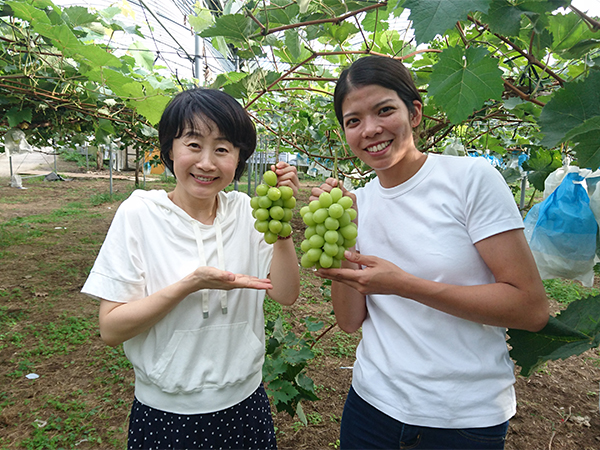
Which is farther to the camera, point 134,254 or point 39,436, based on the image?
point 39,436

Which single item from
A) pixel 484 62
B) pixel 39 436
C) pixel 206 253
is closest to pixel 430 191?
pixel 484 62

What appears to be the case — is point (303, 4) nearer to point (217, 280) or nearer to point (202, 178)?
point (202, 178)

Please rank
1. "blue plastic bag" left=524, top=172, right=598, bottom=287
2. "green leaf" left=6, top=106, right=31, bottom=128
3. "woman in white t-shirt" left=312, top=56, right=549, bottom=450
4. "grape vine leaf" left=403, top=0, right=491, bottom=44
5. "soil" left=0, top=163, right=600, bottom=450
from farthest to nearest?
"green leaf" left=6, top=106, right=31, bottom=128
"soil" left=0, top=163, right=600, bottom=450
"blue plastic bag" left=524, top=172, right=598, bottom=287
"woman in white t-shirt" left=312, top=56, right=549, bottom=450
"grape vine leaf" left=403, top=0, right=491, bottom=44

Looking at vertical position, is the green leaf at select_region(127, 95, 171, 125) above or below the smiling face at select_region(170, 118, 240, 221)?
above

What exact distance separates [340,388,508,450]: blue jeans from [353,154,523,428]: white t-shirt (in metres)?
0.03

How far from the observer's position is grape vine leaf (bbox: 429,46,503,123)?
43.4 inches

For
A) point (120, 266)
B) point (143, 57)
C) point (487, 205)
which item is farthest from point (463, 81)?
point (143, 57)

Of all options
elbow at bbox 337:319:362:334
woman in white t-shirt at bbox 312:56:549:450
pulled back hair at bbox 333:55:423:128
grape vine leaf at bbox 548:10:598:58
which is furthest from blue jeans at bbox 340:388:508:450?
grape vine leaf at bbox 548:10:598:58

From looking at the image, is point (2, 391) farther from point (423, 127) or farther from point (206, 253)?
point (423, 127)

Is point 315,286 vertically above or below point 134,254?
below

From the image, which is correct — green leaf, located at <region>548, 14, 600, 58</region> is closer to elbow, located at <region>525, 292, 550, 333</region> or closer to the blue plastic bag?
the blue plastic bag

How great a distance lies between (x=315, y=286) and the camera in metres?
5.82

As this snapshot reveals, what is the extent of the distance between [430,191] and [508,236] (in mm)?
254

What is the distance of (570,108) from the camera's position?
0.99 m
